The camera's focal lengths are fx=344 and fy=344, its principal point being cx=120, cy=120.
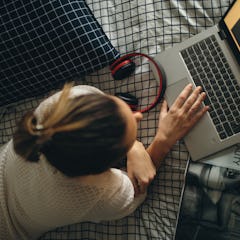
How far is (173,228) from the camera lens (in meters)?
0.90

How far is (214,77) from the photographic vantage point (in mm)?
867

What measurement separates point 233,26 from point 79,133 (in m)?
0.50

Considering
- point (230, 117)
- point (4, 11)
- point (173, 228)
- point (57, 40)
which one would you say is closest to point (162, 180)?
point (173, 228)

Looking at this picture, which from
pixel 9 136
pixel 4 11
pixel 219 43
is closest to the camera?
pixel 219 43

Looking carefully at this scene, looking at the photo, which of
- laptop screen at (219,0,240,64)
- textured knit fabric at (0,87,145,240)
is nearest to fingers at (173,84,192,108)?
laptop screen at (219,0,240,64)

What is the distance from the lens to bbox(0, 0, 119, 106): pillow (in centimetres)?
94

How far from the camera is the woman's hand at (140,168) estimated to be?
881mm

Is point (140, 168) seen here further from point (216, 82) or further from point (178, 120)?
point (216, 82)

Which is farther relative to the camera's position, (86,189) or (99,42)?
(99,42)

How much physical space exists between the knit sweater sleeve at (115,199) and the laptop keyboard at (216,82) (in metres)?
0.26

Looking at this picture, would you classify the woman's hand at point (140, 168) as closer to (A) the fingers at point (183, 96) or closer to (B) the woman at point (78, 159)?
(B) the woman at point (78, 159)

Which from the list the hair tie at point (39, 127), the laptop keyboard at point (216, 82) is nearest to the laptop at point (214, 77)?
the laptop keyboard at point (216, 82)

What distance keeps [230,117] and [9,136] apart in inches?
26.4

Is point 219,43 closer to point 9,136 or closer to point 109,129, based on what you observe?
point 109,129
